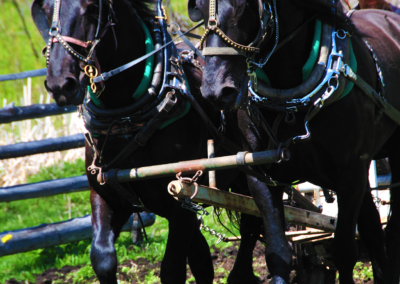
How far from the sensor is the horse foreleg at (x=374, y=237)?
346 cm

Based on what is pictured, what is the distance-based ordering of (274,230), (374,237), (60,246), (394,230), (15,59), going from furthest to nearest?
(15,59) < (60,246) < (394,230) < (374,237) < (274,230)

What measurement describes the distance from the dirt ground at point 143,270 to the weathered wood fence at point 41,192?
340mm

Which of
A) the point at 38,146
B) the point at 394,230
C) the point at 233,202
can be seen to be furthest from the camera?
the point at 38,146

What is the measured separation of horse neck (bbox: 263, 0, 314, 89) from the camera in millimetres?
2764

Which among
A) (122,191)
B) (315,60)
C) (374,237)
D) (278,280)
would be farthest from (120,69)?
(374,237)

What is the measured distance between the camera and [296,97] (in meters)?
2.78

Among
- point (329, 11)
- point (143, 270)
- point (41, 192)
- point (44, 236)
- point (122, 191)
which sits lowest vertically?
point (143, 270)

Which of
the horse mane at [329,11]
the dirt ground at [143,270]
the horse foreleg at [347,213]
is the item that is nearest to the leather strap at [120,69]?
the horse mane at [329,11]

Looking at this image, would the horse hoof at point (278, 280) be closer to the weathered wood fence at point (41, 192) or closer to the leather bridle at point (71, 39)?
the leather bridle at point (71, 39)

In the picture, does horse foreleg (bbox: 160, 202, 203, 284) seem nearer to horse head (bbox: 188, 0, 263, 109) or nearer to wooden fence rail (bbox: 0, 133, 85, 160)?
horse head (bbox: 188, 0, 263, 109)

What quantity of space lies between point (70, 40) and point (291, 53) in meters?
1.12

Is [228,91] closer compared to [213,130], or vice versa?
[228,91]

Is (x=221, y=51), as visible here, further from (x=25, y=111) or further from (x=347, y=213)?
(x=25, y=111)

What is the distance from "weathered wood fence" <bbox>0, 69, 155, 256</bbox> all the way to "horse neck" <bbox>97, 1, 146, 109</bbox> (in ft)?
6.26
